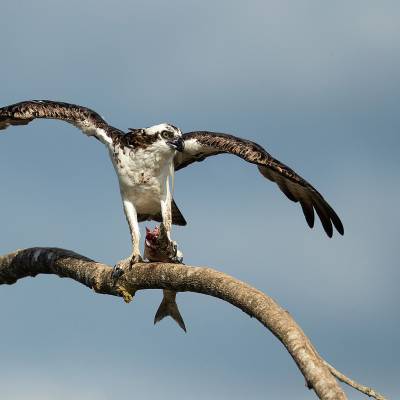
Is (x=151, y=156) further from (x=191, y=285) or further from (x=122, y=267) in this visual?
(x=191, y=285)

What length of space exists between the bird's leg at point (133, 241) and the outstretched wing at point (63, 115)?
141cm

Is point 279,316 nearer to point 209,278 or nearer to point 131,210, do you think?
point 209,278

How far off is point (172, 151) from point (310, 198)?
262 centimetres

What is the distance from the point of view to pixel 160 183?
69.7 ft

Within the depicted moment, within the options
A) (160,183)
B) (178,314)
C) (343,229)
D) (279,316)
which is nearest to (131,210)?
(160,183)

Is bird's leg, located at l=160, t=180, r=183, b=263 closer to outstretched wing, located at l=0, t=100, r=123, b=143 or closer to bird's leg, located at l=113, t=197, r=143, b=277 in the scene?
bird's leg, located at l=113, t=197, r=143, b=277

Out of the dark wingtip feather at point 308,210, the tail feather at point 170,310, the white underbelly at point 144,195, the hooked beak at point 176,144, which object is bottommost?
the tail feather at point 170,310

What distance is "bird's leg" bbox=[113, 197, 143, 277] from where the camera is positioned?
1897 cm

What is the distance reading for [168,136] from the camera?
70.0 ft

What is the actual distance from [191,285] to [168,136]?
502cm

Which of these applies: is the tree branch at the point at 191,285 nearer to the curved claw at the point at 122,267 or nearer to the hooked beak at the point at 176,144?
the curved claw at the point at 122,267

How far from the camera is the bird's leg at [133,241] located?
62.2 ft

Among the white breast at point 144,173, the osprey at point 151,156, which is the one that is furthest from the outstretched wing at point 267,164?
the white breast at point 144,173

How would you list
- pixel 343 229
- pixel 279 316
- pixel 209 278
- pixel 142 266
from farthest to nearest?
1. pixel 343 229
2. pixel 142 266
3. pixel 209 278
4. pixel 279 316
